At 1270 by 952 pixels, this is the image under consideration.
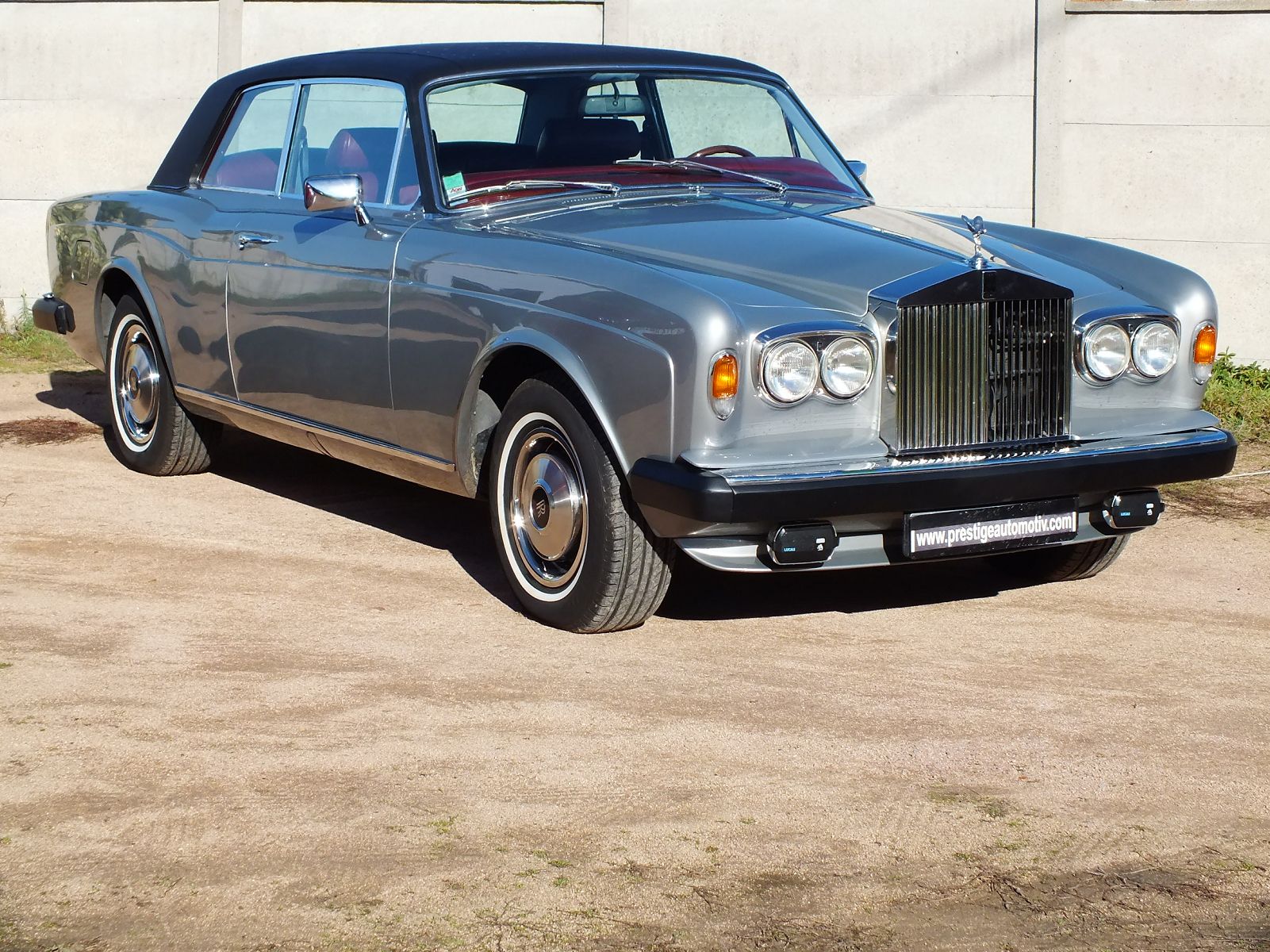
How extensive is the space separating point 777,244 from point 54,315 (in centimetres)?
429

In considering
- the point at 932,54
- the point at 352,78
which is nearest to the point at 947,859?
the point at 352,78

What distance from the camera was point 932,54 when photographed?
415 inches

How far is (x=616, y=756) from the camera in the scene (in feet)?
13.6

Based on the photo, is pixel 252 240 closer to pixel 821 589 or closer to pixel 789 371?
pixel 821 589

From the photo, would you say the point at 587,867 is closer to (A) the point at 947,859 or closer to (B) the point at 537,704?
(A) the point at 947,859

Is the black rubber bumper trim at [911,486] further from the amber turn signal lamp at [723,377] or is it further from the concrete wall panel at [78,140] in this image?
the concrete wall panel at [78,140]

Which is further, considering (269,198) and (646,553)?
(269,198)

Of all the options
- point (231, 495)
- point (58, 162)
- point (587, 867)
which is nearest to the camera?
point (587, 867)

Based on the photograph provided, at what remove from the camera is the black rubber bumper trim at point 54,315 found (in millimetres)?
8031

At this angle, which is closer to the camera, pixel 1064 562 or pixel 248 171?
pixel 1064 562

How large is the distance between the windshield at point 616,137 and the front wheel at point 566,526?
1007 mm

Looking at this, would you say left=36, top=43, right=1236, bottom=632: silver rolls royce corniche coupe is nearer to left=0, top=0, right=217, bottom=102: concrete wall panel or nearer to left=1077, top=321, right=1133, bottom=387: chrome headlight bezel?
left=1077, top=321, right=1133, bottom=387: chrome headlight bezel

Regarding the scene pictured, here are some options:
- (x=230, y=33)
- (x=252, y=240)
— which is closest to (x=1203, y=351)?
(x=252, y=240)

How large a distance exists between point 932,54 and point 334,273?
571 cm
